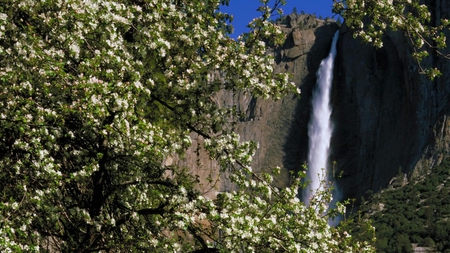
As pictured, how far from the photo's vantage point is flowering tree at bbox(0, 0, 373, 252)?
745cm

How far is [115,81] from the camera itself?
297 inches

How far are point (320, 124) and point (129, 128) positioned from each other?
295ft

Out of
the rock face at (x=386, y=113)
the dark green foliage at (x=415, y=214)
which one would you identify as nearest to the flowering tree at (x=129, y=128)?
the dark green foliage at (x=415, y=214)

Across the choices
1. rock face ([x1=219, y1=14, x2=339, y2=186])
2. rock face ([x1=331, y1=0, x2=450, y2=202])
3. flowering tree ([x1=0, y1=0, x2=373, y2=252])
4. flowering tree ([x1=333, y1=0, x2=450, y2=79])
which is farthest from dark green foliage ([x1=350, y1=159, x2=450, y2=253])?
flowering tree ([x1=0, y1=0, x2=373, y2=252])

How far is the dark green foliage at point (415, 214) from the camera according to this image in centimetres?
4781

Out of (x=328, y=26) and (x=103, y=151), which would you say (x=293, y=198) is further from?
(x=328, y=26)

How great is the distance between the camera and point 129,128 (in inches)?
306

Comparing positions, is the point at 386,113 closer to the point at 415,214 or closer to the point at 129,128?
the point at 415,214

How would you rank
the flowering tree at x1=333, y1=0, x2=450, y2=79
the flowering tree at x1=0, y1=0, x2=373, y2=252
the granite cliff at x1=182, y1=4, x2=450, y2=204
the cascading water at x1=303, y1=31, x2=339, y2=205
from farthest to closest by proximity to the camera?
1. the cascading water at x1=303, y1=31, x2=339, y2=205
2. the granite cliff at x1=182, y1=4, x2=450, y2=204
3. the flowering tree at x1=333, y1=0, x2=450, y2=79
4. the flowering tree at x1=0, y1=0, x2=373, y2=252

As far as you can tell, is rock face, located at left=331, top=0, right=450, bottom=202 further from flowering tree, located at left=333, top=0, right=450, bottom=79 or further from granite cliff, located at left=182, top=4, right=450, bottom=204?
flowering tree, located at left=333, top=0, right=450, bottom=79

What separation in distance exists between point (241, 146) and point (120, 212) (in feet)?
7.82

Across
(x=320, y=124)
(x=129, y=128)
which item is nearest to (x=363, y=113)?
(x=320, y=124)

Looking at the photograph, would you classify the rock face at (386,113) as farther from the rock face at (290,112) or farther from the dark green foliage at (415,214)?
the dark green foliage at (415,214)

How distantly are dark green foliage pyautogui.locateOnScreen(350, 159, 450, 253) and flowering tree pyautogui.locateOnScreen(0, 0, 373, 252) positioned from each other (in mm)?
38886
